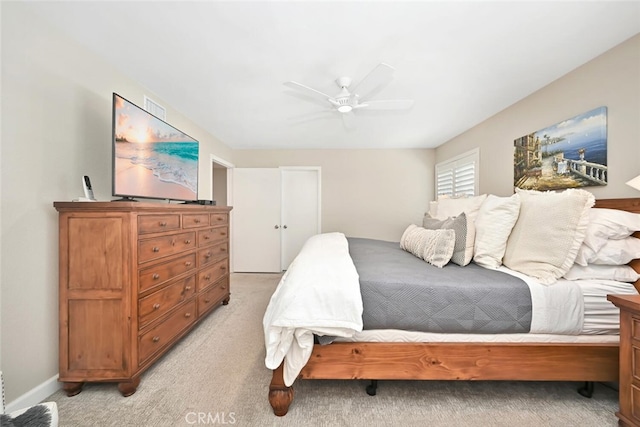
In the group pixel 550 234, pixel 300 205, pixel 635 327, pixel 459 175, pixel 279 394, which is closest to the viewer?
pixel 635 327

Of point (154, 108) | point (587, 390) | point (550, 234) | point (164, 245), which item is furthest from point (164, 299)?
point (587, 390)

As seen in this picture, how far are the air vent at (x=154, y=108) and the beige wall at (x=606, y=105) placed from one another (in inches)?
130

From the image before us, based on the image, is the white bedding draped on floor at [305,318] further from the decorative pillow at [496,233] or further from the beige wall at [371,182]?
the beige wall at [371,182]

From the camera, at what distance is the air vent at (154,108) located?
2363 millimetres

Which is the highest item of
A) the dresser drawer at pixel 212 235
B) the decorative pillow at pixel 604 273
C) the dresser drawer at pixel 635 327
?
the dresser drawer at pixel 212 235

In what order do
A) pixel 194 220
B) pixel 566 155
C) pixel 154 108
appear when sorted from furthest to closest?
pixel 154 108, pixel 194 220, pixel 566 155

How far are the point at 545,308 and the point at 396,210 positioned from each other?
3288mm

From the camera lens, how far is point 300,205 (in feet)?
15.5

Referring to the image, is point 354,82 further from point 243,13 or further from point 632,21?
point 632,21

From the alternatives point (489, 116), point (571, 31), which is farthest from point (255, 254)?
point (571, 31)

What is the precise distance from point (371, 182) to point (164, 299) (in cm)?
371

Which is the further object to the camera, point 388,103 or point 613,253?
point 388,103

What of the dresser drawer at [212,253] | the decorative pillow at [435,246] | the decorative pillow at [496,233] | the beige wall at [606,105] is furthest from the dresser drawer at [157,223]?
the beige wall at [606,105]

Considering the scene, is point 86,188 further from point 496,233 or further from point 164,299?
point 496,233
